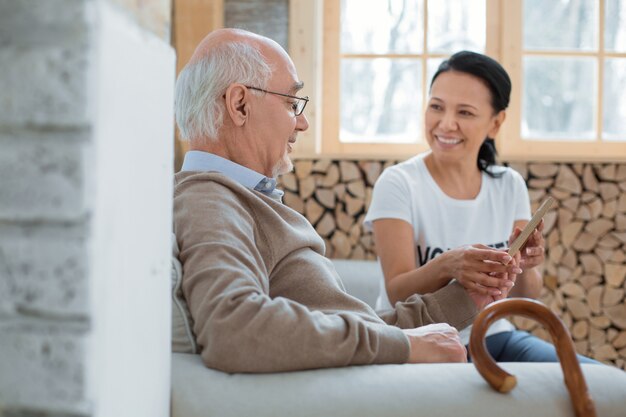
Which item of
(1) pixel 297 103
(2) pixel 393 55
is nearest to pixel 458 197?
(1) pixel 297 103

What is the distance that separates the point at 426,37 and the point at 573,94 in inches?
29.5

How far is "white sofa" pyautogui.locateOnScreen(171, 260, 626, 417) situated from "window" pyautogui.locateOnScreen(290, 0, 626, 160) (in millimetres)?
2432

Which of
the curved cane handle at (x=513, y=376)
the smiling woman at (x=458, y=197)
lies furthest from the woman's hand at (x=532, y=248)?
the curved cane handle at (x=513, y=376)

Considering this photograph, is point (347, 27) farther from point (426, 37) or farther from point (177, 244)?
point (177, 244)

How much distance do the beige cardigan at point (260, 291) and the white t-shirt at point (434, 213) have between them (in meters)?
0.74

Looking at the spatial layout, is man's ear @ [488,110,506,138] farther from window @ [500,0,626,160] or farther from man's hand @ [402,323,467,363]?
man's hand @ [402,323,467,363]

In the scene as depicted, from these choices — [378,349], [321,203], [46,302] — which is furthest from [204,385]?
[321,203]

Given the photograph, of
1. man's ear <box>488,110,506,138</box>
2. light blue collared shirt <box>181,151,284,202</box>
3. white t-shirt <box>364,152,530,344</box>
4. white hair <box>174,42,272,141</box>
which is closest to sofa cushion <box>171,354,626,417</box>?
light blue collared shirt <box>181,151,284,202</box>

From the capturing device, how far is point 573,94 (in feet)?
12.6

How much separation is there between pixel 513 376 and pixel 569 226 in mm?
2468

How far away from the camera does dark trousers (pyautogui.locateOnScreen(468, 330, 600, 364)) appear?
234 centimetres

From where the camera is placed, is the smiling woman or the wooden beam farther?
the wooden beam

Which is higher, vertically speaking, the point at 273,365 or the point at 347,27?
the point at 347,27

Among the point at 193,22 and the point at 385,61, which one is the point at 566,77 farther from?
the point at 193,22
